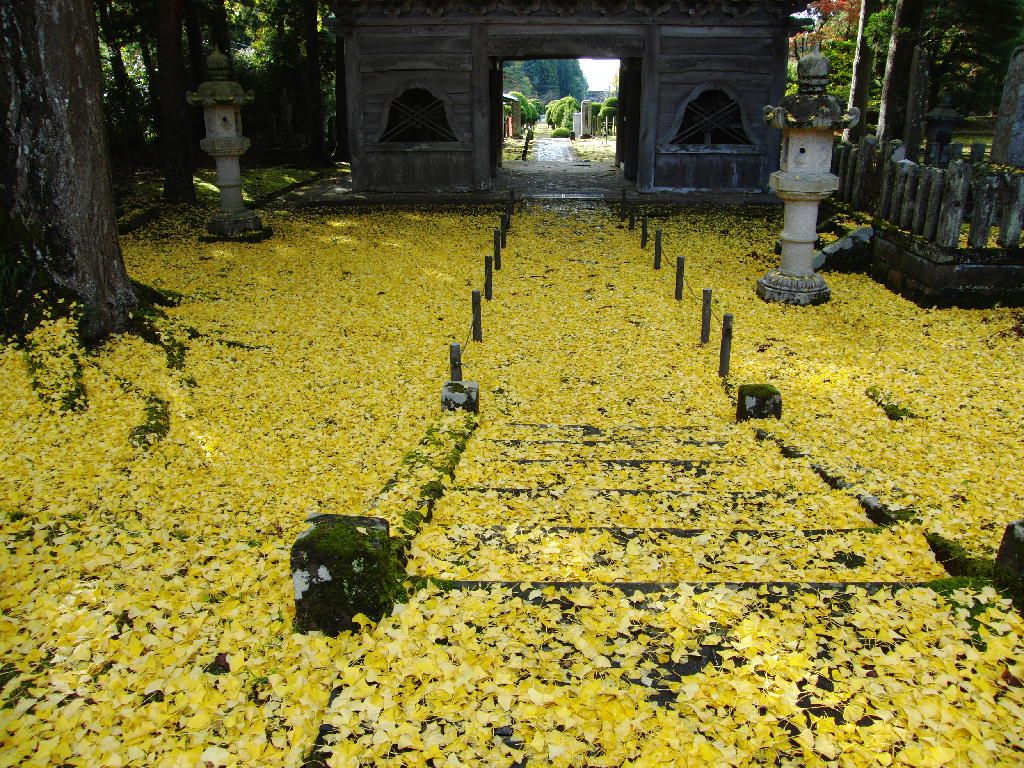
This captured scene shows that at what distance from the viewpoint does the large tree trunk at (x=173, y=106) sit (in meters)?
16.3

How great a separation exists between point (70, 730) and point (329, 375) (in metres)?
5.47

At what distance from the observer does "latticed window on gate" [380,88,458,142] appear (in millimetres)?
18422

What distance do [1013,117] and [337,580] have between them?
18.2m

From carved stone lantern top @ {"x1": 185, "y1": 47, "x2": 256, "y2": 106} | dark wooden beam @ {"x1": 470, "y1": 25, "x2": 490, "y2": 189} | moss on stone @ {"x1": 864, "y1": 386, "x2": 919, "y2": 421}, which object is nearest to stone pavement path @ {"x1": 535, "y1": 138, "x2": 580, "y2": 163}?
dark wooden beam @ {"x1": 470, "y1": 25, "x2": 490, "y2": 189}

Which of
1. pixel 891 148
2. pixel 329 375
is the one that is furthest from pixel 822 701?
pixel 891 148

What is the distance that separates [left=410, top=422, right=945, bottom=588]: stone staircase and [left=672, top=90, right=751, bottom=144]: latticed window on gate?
13.0 metres

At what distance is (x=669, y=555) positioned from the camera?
4.75m

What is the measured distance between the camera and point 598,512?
5.45 meters

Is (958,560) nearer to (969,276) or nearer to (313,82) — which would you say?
(969,276)

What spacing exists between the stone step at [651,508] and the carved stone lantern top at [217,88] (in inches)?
434

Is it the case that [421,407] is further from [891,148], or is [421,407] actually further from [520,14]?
[520,14]

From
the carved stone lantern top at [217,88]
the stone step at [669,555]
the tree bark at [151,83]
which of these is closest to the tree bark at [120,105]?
the tree bark at [151,83]

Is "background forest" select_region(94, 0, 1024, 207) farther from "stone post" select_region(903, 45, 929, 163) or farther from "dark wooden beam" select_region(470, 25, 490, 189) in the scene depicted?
"dark wooden beam" select_region(470, 25, 490, 189)

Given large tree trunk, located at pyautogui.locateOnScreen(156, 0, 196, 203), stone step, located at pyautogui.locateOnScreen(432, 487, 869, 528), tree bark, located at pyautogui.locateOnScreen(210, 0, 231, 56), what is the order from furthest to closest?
tree bark, located at pyautogui.locateOnScreen(210, 0, 231, 56)
large tree trunk, located at pyautogui.locateOnScreen(156, 0, 196, 203)
stone step, located at pyautogui.locateOnScreen(432, 487, 869, 528)
